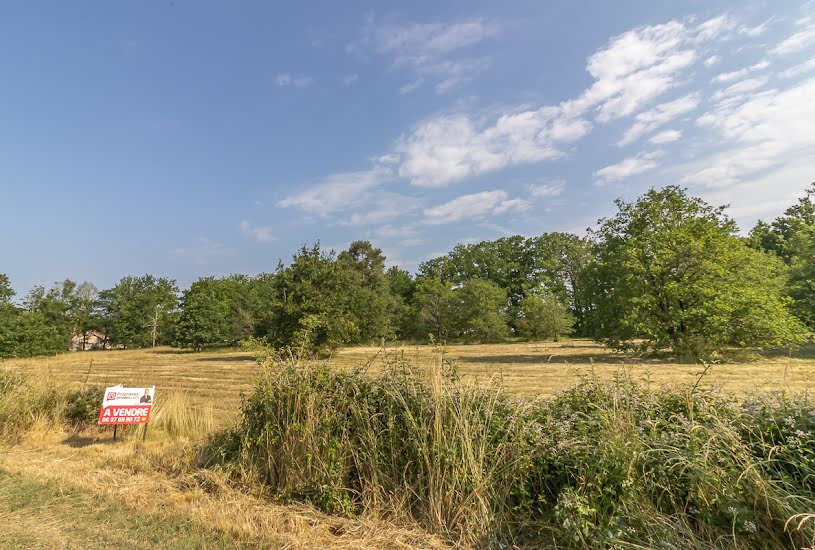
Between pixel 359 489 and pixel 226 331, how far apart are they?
40.8m

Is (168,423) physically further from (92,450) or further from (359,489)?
(359,489)

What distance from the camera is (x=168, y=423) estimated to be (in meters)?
6.59

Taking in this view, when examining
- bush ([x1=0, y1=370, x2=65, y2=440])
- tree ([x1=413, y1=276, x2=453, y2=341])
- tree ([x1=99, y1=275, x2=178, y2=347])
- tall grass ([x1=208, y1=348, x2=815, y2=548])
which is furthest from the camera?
tree ([x1=99, y1=275, x2=178, y2=347])

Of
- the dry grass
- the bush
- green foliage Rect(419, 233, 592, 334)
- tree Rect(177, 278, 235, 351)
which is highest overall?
green foliage Rect(419, 233, 592, 334)

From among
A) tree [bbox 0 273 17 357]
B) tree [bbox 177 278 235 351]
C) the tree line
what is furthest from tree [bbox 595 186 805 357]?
tree [bbox 0 273 17 357]

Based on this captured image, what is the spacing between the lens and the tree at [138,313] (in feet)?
179

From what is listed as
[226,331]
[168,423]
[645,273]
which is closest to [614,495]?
[168,423]

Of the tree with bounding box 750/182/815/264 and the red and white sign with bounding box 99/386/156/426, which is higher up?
the tree with bounding box 750/182/815/264

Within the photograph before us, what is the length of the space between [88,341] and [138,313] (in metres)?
14.9

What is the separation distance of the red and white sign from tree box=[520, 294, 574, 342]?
3954 centimetres

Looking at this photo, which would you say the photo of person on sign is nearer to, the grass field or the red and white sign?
the red and white sign

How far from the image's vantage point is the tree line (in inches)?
610

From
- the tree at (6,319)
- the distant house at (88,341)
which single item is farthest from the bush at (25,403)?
the distant house at (88,341)

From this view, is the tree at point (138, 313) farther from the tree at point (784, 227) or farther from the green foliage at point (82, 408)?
the tree at point (784, 227)
